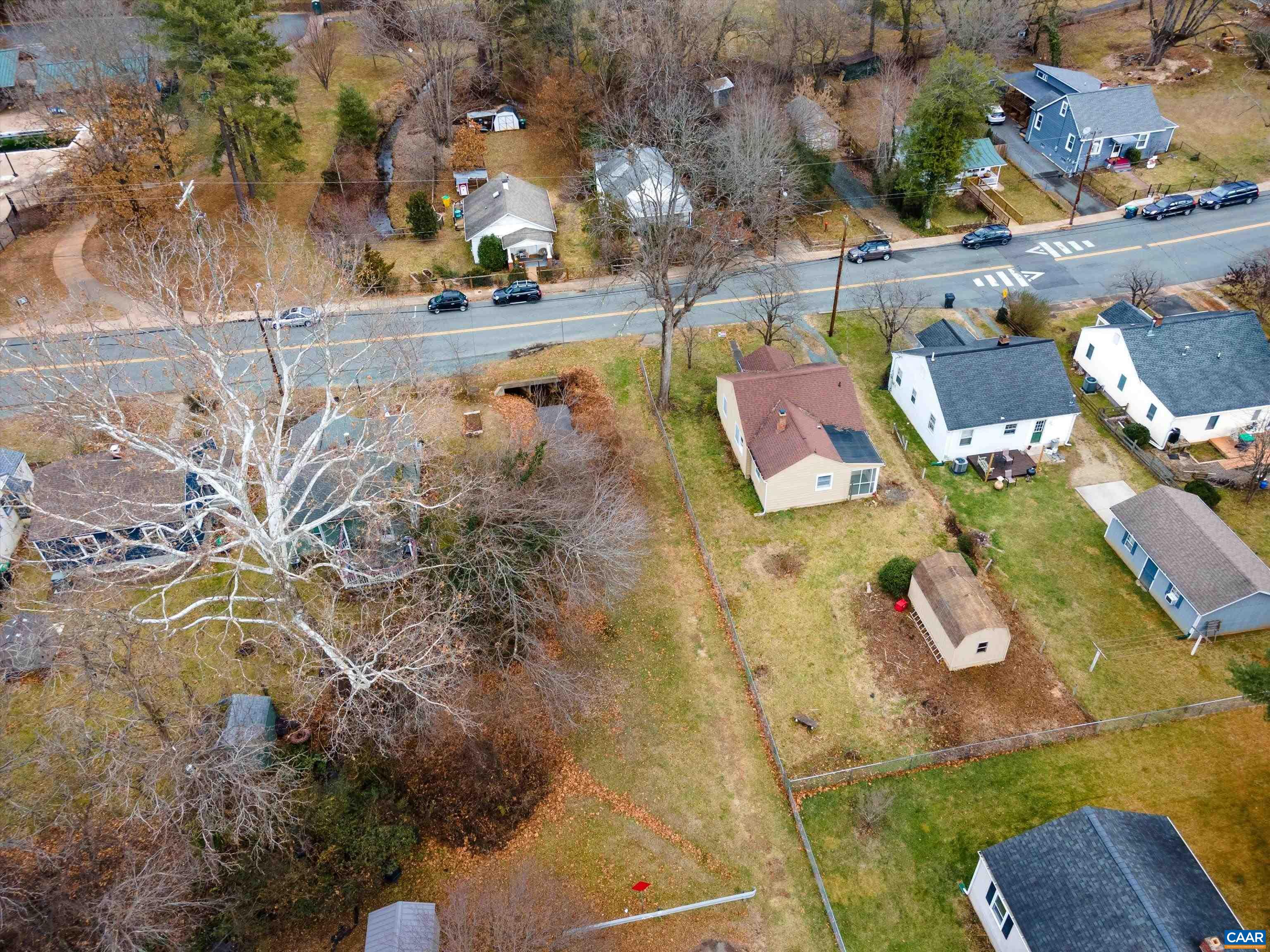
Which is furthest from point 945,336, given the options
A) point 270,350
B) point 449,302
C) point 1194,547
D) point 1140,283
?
point 270,350

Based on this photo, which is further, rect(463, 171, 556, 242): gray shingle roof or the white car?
rect(463, 171, 556, 242): gray shingle roof

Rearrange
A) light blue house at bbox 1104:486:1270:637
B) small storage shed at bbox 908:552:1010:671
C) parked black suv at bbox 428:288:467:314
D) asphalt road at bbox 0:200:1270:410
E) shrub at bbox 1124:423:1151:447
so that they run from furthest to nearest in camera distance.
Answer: parked black suv at bbox 428:288:467:314, asphalt road at bbox 0:200:1270:410, shrub at bbox 1124:423:1151:447, light blue house at bbox 1104:486:1270:637, small storage shed at bbox 908:552:1010:671

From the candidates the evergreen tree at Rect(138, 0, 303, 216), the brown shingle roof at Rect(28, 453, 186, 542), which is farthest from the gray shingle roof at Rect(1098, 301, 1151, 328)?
the evergreen tree at Rect(138, 0, 303, 216)

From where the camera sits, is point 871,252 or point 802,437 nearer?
point 802,437

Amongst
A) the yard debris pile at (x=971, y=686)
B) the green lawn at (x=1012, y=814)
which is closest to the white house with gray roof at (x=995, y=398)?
the yard debris pile at (x=971, y=686)

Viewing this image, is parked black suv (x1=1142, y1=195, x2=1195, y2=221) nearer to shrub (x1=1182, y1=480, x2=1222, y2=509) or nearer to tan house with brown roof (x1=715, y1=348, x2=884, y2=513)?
shrub (x1=1182, y1=480, x2=1222, y2=509)

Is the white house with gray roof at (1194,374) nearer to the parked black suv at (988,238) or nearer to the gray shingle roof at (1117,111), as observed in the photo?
the parked black suv at (988,238)

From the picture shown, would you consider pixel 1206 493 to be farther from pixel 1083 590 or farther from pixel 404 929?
pixel 404 929

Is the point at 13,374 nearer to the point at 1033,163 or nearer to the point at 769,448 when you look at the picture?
the point at 769,448
